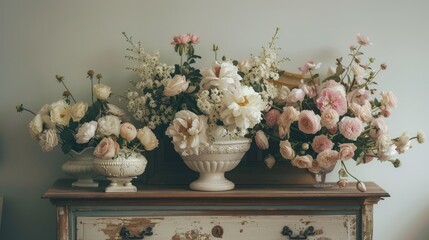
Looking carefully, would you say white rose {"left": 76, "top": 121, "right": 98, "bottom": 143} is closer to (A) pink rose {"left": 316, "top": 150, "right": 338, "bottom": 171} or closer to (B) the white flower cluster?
(B) the white flower cluster


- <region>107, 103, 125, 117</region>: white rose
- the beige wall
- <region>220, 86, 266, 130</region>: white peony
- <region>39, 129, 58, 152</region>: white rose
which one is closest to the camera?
<region>220, 86, 266, 130</region>: white peony

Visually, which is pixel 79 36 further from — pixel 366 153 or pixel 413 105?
pixel 413 105

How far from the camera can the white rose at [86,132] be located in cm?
281

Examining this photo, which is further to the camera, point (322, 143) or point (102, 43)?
point (102, 43)

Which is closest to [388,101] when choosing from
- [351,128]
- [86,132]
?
[351,128]

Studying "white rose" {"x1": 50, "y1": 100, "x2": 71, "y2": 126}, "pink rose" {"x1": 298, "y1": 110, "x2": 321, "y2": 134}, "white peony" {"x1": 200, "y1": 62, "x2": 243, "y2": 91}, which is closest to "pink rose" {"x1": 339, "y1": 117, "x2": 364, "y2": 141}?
"pink rose" {"x1": 298, "y1": 110, "x2": 321, "y2": 134}

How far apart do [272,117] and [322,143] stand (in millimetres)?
268

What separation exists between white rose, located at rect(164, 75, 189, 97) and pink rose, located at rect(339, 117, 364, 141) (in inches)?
27.2

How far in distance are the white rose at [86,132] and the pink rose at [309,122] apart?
89cm

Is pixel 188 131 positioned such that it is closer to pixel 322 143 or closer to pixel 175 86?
pixel 175 86

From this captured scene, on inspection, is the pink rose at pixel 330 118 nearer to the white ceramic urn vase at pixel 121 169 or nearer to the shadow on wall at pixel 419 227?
the white ceramic urn vase at pixel 121 169

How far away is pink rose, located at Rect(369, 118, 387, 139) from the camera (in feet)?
9.29

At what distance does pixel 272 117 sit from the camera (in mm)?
2928

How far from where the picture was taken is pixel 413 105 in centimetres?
330
